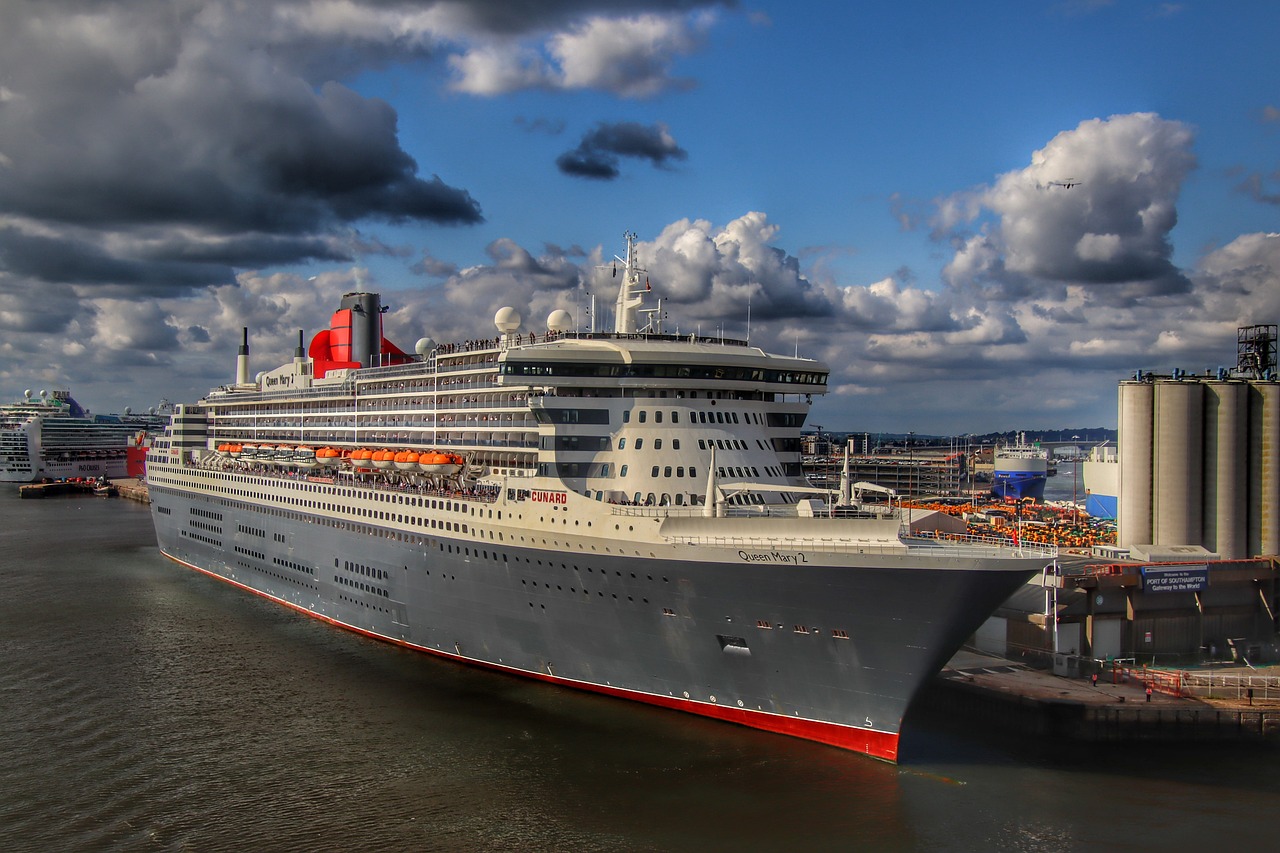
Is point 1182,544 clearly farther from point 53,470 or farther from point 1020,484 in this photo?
point 53,470

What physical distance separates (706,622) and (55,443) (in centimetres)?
13344

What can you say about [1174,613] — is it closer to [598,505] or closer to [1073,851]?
[1073,851]

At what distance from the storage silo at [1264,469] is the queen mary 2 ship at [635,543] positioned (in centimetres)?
2254

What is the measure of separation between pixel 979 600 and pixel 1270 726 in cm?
1376

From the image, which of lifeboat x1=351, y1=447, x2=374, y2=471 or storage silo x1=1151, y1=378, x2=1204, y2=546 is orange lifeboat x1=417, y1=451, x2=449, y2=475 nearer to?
lifeboat x1=351, y1=447, x2=374, y2=471

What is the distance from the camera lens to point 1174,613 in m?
33.5

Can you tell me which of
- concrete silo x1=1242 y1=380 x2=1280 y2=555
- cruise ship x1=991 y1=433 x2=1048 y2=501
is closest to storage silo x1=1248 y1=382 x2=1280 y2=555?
concrete silo x1=1242 y1=380 x2=1280 y2=555

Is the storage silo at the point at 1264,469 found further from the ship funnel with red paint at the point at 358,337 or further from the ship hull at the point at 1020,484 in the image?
the ship hull at the point at 1020,484

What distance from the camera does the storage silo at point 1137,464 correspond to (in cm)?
3981

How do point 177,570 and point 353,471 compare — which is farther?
point 177,570

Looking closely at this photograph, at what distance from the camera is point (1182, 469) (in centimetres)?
A: 3903

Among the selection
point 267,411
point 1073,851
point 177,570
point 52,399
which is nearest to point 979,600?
point 1073,851

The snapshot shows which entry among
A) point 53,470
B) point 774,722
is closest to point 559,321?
point 774,722

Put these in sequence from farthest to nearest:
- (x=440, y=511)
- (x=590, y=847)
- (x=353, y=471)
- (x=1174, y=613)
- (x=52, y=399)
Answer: (x=52, y=399) < (x=353, y=471) < (x=1174, y=613) < (x=440, y=511) < (x=590, y=847)
